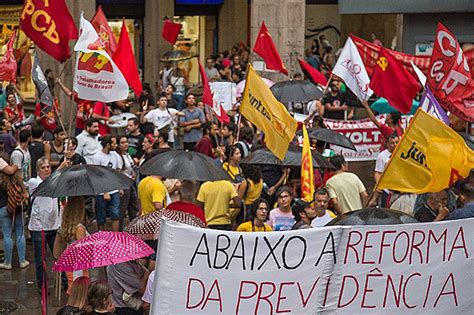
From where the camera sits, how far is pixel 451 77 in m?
13.5

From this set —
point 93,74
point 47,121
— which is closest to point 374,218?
point 93,74

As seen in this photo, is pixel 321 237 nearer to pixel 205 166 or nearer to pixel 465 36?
pixel 205 166

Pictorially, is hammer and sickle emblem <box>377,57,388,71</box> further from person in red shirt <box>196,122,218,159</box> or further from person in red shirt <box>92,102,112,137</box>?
person in red shirt <box>92,102,112,137</box>

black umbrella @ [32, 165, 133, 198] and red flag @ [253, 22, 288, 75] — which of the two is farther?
red flag @ [253, 22, 288, 75]

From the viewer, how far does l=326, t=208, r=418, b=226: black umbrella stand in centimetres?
920

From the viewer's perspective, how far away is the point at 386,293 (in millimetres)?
7797

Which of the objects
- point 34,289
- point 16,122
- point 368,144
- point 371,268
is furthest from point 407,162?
point 16,122

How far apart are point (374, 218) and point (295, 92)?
8.34 metres

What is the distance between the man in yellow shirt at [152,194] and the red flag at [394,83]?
12.2 ft

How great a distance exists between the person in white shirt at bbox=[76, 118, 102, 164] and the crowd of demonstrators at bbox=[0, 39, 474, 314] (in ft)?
0.05

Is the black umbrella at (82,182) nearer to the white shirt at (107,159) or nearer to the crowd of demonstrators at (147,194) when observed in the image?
the crowd of demonstrators at (147,194)

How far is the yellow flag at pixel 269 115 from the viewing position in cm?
1188

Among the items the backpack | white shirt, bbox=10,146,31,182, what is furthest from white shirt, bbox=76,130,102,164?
the backpack

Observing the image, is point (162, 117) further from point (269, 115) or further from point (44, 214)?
point (269, 115)
